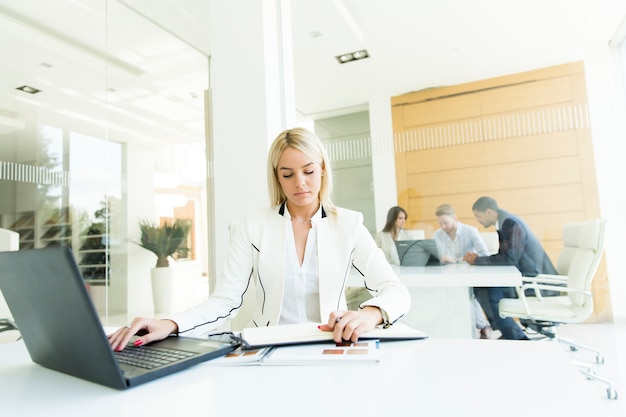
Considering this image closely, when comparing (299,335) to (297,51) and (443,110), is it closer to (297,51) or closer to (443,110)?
(443,110)

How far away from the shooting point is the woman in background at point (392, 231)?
2447 mm

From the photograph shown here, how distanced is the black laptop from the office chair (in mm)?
1870

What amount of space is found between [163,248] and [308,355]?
2571mm

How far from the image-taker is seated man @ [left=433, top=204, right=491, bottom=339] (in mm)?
2324

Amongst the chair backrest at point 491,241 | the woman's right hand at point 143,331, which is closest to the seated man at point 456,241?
the chair backrest at point 491,241

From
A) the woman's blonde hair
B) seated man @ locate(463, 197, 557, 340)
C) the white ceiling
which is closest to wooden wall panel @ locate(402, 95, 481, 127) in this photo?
the white ceiling

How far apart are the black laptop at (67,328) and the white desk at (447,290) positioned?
1.67m

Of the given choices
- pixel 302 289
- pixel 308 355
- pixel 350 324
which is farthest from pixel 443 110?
pixel 308 355

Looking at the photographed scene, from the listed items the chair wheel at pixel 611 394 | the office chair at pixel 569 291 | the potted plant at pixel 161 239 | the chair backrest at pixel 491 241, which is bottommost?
the chair wheel at pixel 611 394

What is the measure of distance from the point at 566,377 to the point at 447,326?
6.03 ft

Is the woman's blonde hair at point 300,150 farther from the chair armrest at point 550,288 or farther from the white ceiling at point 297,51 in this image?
Answer: the chair armrest at point 550,288

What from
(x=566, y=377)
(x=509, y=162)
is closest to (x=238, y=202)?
(x=509, y=162)

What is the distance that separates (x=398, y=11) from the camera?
2.49 meters

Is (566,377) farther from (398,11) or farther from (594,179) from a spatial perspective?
(398,11)
